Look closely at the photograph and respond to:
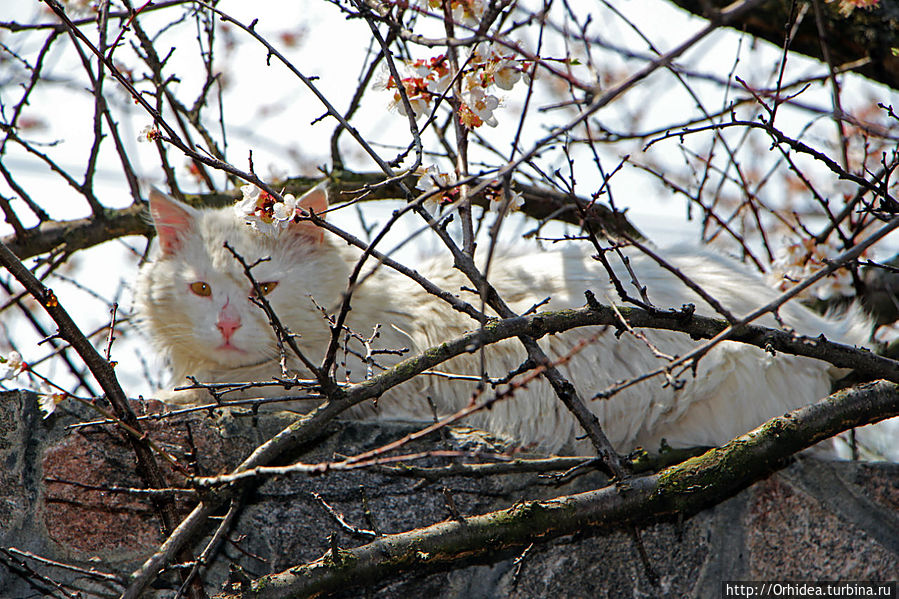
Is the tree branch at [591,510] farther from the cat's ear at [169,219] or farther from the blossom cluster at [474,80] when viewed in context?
the cat's ear at [169,219]

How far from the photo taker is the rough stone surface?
2.20 metres

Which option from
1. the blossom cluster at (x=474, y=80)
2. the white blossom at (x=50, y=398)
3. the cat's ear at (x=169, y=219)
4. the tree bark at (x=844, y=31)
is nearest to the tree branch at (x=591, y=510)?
the white blossom at (x=50, y=398)

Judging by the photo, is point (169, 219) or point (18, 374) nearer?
point (18, 374)

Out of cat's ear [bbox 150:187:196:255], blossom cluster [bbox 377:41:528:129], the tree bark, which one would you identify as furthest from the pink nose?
the tree bark

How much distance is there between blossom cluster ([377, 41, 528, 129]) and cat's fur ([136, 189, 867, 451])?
2.44ft

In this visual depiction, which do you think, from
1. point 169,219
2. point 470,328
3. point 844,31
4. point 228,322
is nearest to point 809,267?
point 844,31

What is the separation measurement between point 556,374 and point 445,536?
1.56 ft

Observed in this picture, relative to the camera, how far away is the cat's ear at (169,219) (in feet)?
9.86

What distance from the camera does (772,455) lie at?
2076 millimetres

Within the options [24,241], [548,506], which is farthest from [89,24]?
[548,506]

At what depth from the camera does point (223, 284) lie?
2.87 meters

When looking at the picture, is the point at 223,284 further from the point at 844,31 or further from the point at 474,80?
the point at 844,31

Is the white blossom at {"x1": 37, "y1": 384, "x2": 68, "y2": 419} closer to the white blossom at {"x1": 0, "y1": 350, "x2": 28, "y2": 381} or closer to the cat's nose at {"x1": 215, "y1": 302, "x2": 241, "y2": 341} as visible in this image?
the white blossom at {"x1": 0, "y1": 350, "x2": 28, "y2": 381}

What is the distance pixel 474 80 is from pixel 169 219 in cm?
151
